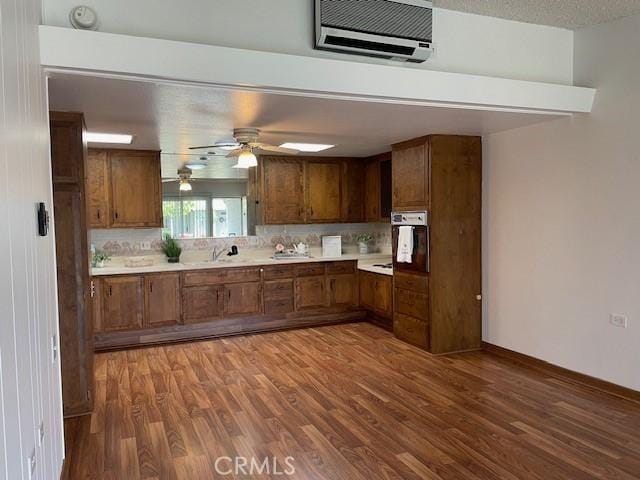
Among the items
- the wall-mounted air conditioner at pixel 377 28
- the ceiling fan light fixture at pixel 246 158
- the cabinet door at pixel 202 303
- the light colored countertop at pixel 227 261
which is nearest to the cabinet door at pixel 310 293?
the light colored countertop at pixel 227 261

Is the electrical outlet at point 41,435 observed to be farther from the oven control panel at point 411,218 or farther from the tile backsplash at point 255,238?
the tile backsplash at point 255,238

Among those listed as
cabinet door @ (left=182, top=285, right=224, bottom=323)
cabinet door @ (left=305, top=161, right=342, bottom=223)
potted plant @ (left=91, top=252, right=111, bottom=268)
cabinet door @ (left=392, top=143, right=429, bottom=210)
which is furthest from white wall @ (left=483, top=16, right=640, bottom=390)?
potted plant @ (left=91, top=252, right=111, bottom=268)

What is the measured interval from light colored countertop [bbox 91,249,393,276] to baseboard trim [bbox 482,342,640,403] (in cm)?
152

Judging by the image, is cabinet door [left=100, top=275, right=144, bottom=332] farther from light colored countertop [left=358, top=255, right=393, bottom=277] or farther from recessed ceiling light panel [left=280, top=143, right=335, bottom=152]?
light colored countertop [left=358, top=255, right=393, bottom=277]

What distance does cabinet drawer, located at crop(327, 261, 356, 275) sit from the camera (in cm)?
634

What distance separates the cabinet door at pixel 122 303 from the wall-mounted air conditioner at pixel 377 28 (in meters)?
3.57

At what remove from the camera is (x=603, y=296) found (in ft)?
12.5

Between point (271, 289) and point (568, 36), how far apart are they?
4.11 metres

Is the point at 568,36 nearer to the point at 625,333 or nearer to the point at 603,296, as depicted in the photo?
the point at 603,296

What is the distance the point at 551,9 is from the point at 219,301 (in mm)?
4420

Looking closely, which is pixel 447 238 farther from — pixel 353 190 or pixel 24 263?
pixel 24 263

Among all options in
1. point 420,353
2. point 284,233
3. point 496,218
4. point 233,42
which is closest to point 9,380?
point 233,42

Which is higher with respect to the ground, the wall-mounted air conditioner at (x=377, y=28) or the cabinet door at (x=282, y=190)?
the wall-mounted air conditioner at (x=377, y=28)

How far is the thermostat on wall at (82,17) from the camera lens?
8.27ft
